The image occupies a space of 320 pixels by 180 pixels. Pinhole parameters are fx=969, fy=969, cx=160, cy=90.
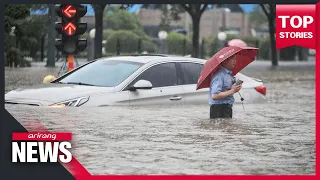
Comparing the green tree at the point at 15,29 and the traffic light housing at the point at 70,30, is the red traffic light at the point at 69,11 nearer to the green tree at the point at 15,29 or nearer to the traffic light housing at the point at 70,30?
the traffic light housing at the point at 70,30

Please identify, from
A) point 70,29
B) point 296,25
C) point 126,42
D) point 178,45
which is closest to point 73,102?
point 70,29

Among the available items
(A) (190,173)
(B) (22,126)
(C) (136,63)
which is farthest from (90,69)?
(A) (190,173)

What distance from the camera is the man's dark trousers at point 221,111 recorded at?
897 cm

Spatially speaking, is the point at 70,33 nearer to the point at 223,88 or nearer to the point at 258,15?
the point at 223,88

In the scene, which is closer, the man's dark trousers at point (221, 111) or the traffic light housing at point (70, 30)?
the man's dark trousers at point (221, 111)

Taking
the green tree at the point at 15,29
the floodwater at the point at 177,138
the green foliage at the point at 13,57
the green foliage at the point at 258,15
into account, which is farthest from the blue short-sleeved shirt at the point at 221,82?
the green foliage at the point at 13,57

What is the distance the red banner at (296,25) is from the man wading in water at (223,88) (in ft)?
2.08

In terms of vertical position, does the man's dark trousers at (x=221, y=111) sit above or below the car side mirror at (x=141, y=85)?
below

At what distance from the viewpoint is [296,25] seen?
27.4ft

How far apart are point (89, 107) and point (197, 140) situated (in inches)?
53.4

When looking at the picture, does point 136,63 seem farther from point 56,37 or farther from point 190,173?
point 190,173

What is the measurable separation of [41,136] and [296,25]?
2.38 metres

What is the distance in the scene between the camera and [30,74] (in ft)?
33.3

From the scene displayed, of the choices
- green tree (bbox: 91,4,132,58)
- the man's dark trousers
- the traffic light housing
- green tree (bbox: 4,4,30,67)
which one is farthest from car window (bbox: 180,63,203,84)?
green tree (bbox: 4,4,30,67)
